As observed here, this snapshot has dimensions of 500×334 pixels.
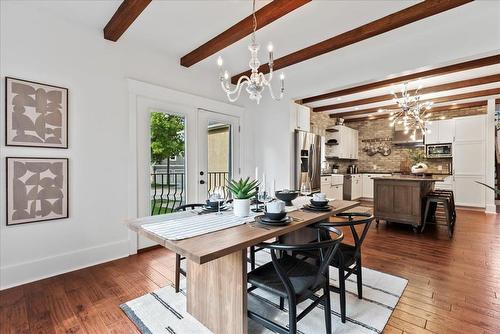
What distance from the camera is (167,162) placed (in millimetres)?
3561

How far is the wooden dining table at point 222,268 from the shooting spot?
1229mm

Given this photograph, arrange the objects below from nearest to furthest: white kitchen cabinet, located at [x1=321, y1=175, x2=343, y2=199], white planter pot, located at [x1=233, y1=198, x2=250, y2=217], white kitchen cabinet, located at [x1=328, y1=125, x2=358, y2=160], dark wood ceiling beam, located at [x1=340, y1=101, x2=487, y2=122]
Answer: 1. white planter pot, located at [x1=233, y1=198, x2=250, y2=217]
2. white kitchen cabinet, located at [x1=321, y1=175, x2=343, y2=199]
3. dark wood ceiling beam, located at [x1=340, y1=101, x2=487, y2=122]
4. white kitchen cabinet, located at [x1=328, y1=125, x2=358, y2=160]

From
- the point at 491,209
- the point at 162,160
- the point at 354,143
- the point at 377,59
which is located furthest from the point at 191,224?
the point at 354,143

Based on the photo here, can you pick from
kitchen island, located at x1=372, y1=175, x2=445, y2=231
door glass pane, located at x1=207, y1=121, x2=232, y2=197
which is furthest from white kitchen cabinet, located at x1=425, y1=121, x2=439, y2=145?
door glass pane, located at x1=207, y1=121, x2=232, y2=197

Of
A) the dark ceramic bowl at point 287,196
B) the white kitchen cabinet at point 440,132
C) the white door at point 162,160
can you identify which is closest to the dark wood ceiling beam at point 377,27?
the white door at point 162,160

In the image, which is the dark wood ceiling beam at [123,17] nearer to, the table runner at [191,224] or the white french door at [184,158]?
the white french door at [184,158]

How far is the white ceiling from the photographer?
2424 mm

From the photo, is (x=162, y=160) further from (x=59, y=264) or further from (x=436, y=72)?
(x=436, y=72)

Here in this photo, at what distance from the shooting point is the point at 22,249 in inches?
93.7

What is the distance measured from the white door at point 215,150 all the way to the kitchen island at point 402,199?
2.70 m

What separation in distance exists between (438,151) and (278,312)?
7078 millimetres

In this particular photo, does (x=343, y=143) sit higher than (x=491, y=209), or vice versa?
(x=343, y=143)

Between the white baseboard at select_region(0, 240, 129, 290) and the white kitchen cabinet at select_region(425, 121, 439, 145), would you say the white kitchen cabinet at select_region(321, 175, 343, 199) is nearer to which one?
the white kitchen cabinet at select_region(425, 121, 439, 145)

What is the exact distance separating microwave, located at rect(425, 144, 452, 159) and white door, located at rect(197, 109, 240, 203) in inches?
226
